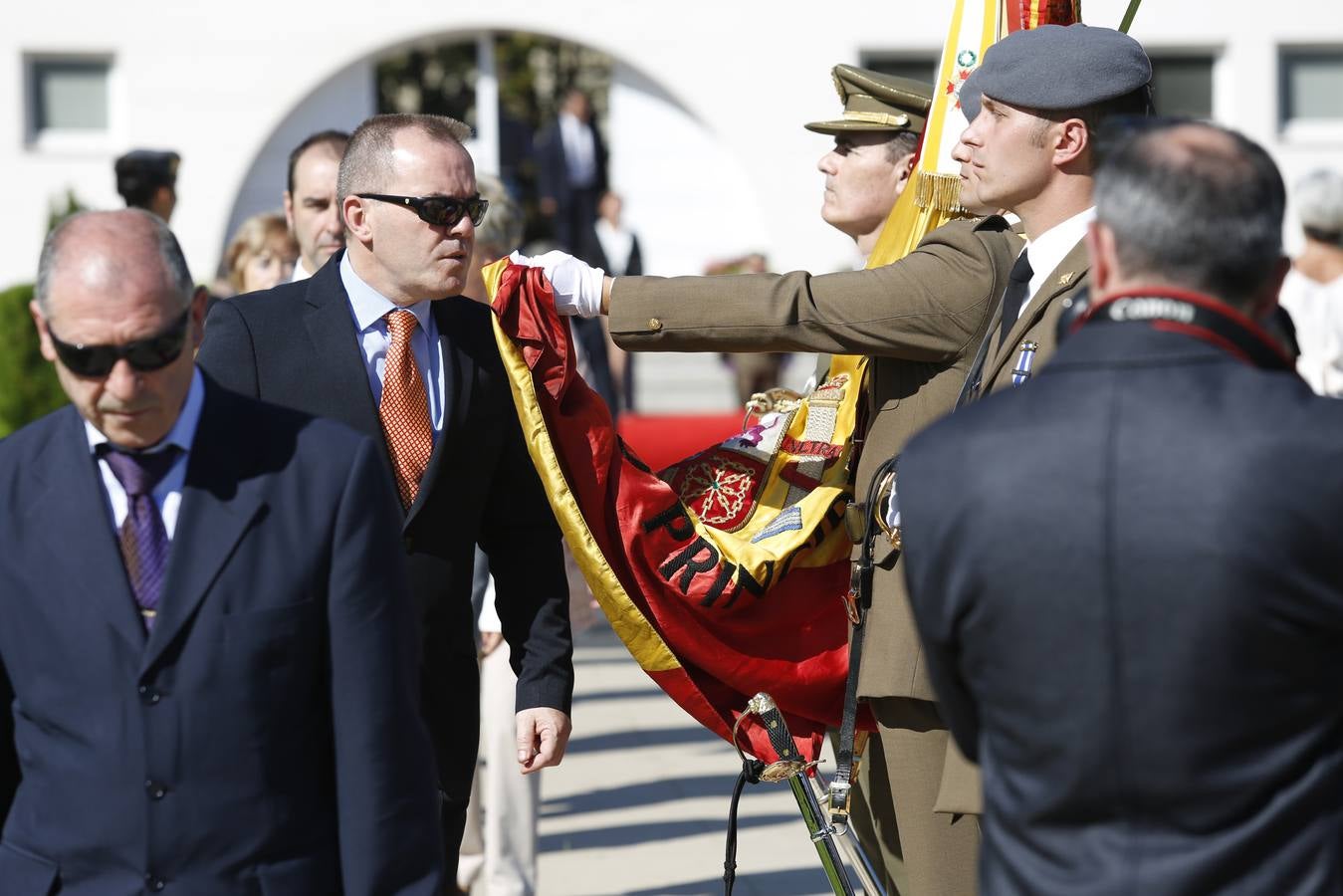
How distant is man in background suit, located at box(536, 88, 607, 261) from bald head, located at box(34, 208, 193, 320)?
503 inches

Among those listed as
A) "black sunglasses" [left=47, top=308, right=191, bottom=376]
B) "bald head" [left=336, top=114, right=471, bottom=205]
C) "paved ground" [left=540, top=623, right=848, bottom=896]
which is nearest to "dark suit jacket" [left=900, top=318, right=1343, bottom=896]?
"black sunglasses" [left=47, top=308, right=191, bottom=376]

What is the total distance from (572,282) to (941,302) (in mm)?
718

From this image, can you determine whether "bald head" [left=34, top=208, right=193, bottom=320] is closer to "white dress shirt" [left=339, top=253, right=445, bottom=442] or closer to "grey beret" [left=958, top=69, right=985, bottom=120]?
"white dress shirt" [left=339, top=253, right=445, bottom=442]

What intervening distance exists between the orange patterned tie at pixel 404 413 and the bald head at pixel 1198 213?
1.67 m

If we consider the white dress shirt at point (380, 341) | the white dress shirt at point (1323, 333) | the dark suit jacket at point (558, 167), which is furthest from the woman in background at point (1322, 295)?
the dark suit jacket at point (558, 167)

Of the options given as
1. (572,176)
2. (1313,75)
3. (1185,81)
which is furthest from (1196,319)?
(1313,75)

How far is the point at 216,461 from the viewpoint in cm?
256

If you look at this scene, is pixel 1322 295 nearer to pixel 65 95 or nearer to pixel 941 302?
pixel 941 302

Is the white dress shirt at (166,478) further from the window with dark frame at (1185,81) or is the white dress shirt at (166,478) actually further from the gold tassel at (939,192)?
the window with dark frame at (1185,81)

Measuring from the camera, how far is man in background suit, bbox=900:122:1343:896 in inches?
85.0

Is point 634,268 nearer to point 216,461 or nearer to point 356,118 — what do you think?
point 356,118

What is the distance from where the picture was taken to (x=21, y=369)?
31.7 ft

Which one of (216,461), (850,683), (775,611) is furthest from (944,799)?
(216,461)

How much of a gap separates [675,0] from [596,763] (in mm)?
9395
